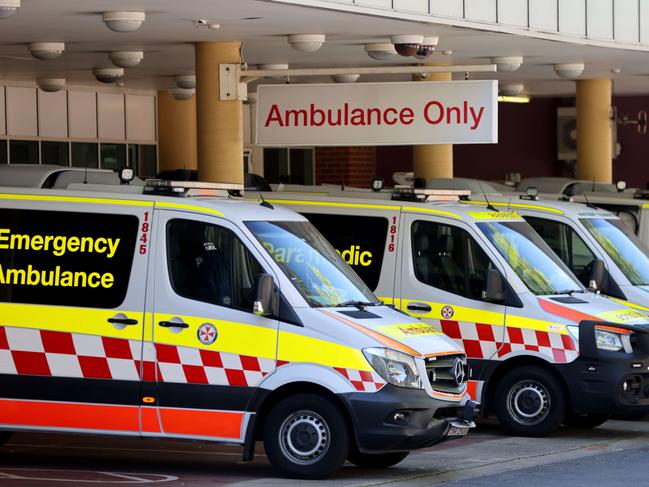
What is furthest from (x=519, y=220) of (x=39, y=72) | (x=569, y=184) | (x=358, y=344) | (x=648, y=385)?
(x=39, y=72)

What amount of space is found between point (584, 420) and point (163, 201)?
17.4ft

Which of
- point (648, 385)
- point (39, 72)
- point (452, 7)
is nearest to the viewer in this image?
point (648, 385)

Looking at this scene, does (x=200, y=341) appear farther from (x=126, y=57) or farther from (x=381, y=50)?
(x=126, y=57)

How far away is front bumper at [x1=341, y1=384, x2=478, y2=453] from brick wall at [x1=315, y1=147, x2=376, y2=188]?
2122 cm

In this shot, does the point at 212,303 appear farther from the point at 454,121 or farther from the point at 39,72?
the point at 39,72

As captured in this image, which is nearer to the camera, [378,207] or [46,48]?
[378,207]

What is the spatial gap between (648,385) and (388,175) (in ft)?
68.6

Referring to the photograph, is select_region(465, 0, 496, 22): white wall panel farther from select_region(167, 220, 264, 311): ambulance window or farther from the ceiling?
select_region(167, 220, 264, 311): ambulance window

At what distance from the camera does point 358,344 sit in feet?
35.7

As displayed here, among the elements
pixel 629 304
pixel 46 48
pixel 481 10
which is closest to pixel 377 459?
pixel 629 304

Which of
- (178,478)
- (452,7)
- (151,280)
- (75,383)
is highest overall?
(452,7)

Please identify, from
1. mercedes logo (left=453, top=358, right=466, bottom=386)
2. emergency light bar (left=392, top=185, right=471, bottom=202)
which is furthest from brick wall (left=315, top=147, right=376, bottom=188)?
mercedes logo (left=453, top=358, right=466, bottom=386)

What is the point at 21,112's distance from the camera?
85.0 feet

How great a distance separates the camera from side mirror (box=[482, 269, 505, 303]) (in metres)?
13.4
